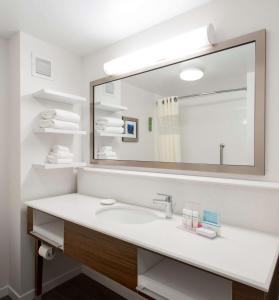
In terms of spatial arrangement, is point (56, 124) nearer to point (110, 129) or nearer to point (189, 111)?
point (110, 129)

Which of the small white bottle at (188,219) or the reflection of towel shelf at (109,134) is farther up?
the reflection of towel shelf at (109,134)

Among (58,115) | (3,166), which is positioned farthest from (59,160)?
(3,166)

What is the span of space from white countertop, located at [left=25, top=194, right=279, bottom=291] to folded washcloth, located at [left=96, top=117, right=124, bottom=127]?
84cm

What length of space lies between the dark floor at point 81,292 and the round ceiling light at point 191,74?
6.06ft

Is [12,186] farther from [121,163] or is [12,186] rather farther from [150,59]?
[150,59]

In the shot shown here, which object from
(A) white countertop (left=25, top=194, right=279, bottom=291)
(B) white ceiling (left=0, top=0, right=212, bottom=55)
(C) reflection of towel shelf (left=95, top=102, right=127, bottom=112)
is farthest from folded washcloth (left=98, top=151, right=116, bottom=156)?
(B) white ceiling (left=0, top=0, right=212, bottom=55)

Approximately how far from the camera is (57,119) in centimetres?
179

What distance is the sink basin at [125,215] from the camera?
5.05 feet

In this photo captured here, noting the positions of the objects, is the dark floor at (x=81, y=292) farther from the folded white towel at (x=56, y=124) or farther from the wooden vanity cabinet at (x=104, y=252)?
the folded white towel at (x=56, y=124)

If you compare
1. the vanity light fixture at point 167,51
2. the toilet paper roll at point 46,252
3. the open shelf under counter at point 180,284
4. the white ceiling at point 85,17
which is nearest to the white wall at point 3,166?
the white ceiling at point 85,17

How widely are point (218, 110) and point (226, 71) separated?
244 mm

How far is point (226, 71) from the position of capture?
1368mm

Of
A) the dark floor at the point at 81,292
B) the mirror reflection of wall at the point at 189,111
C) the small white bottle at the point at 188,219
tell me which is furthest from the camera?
the dark floor at the point at 81,292

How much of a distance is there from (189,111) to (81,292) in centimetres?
179
